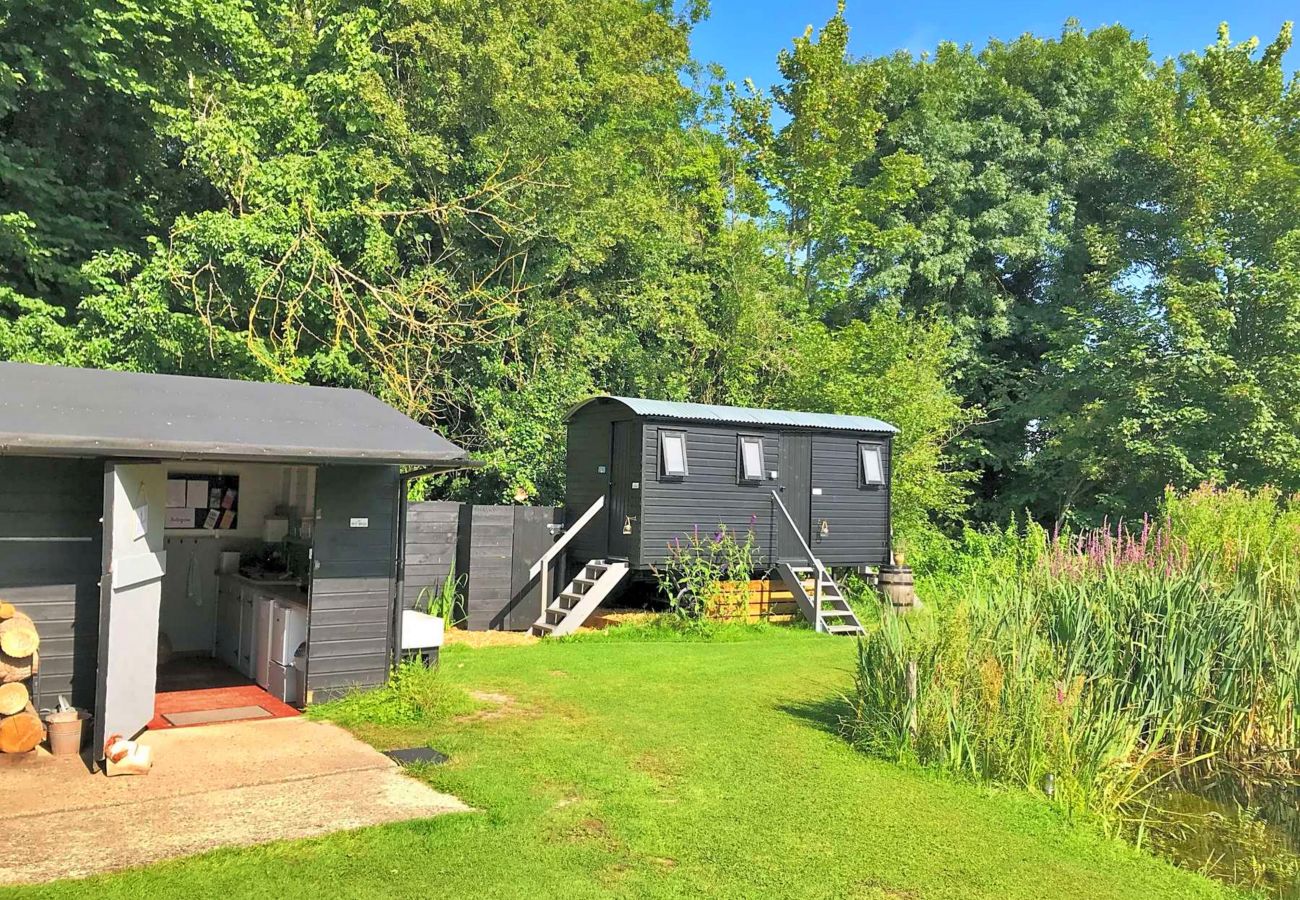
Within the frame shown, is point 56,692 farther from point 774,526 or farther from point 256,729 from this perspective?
point 774,526

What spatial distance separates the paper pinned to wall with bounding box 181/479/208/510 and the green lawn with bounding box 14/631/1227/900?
3.89 m

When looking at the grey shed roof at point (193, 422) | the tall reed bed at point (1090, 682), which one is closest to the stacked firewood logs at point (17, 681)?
the grey shed roof at point (193, 422)

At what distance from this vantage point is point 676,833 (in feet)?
15.0

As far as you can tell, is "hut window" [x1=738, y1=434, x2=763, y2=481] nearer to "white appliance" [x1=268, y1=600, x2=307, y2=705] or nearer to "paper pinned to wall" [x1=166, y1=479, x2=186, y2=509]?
"white appliance" [x1=268, y1=600, x2=307, y2=705]

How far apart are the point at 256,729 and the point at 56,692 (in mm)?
1268

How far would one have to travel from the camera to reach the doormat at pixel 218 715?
21.3 feet

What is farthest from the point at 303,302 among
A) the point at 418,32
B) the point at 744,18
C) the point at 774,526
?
the point at 744,18

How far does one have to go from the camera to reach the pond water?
191 inches

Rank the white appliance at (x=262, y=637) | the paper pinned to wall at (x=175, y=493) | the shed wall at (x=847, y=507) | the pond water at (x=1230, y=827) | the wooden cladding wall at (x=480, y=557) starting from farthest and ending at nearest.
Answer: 1. the shed wall at (x=847, y=507)
2. the wooden cladding wall at (x=480, y=557)
3. the paper pinned to wall at (x=175, y=493)
4. the white appliance at (x=262, y=637)
5. the pond water at (x=1230, y=827)

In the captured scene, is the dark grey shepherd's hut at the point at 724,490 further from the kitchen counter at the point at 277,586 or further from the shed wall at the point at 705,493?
the kitchen counter at the point at 277,586

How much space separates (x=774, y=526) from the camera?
43.1ft

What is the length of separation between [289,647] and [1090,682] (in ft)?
19.1

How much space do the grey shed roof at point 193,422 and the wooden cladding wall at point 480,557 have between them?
397 centimetres

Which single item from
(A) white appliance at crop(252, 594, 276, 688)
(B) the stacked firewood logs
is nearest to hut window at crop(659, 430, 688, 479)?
(A) white appliance at crop(252, 594, 276, 688)
